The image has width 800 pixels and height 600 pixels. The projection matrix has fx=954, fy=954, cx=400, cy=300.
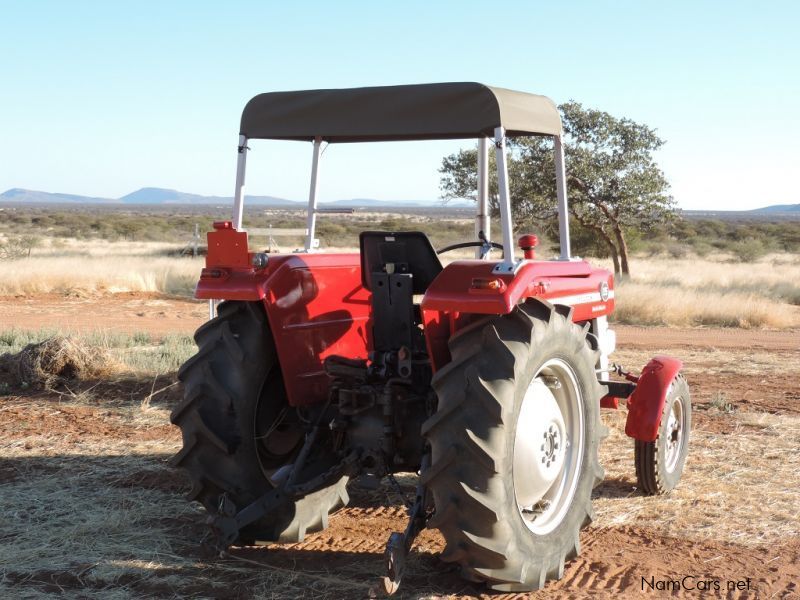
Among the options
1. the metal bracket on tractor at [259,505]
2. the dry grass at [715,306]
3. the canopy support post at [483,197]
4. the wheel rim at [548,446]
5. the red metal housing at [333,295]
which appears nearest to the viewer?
the red metal housing at [333,295]

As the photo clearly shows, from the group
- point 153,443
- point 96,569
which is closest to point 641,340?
point 153,443

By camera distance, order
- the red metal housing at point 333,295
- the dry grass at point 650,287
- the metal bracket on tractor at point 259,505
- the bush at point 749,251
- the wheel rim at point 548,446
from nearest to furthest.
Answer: the red metal housing at point 333,295 → the wheel rim at point 548,446 → the metal bracket on tractor at point 259,505 → the dry grass at point 650,287 → the bush at point 749,251

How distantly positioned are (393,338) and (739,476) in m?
3.10

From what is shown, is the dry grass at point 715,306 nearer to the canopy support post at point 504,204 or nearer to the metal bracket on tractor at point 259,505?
the metal bracket on tractor at point 259,505

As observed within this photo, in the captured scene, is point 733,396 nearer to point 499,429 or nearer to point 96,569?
point 499,429

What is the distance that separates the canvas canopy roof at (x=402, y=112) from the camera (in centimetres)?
459

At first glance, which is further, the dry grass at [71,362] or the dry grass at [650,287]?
the dry grass at [650,287]

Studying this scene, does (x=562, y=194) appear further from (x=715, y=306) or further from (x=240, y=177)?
(x=715, y=306)

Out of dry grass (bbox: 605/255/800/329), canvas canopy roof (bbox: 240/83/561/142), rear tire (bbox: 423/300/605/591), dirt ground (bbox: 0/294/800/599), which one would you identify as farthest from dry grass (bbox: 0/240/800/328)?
rear tire (bbox: 423/300/605/591)

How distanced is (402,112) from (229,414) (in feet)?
6.09

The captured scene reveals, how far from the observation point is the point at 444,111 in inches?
184

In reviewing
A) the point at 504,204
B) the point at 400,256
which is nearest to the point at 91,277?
the point at 400,256

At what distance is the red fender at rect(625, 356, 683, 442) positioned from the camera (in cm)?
598

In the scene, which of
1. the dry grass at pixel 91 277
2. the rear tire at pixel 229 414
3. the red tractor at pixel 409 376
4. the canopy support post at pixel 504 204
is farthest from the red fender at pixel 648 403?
the dry grass at pixel 91 277
